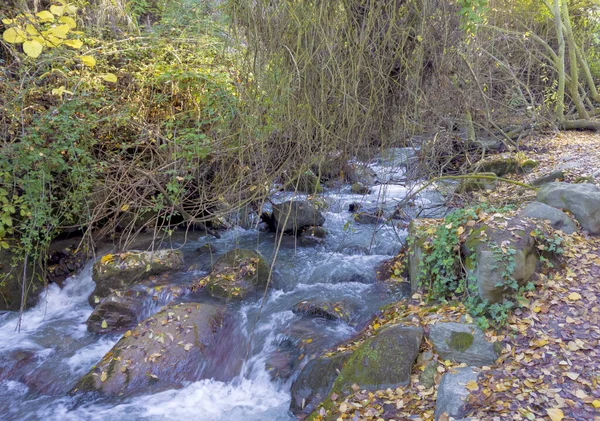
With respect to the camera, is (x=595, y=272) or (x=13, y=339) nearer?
(x=595, y=272)

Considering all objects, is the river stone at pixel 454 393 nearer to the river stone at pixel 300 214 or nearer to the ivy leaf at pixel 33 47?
the ivy leaf at pixel 33 47

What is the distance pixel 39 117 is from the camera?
610 centimetres

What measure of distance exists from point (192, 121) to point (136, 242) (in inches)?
91.7

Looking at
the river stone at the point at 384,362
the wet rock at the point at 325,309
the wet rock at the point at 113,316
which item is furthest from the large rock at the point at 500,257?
the wet rock at the point at 113,316

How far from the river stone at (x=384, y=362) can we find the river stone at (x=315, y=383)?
7.7 inches

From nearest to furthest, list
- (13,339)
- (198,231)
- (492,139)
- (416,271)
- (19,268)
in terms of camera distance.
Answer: (416,271) → (13,339) → (19,268) → (198,231) → (492,139)

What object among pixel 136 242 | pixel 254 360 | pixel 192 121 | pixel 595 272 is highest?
pixel 192 121

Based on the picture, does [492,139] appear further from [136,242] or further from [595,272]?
[136,242]

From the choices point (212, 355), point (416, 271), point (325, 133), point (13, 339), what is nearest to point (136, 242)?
point (13, 339)

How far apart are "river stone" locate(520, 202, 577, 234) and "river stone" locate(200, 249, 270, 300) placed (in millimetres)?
3702

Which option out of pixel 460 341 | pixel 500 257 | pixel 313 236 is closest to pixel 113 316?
pixel 313 236

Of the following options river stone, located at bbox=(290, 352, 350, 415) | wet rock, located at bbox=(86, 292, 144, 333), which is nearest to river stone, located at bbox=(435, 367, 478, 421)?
river stone, located at bbox=(290, 352, 350, 415)

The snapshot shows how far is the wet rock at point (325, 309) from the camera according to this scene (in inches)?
222

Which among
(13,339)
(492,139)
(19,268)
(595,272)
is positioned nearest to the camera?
(595,272)
